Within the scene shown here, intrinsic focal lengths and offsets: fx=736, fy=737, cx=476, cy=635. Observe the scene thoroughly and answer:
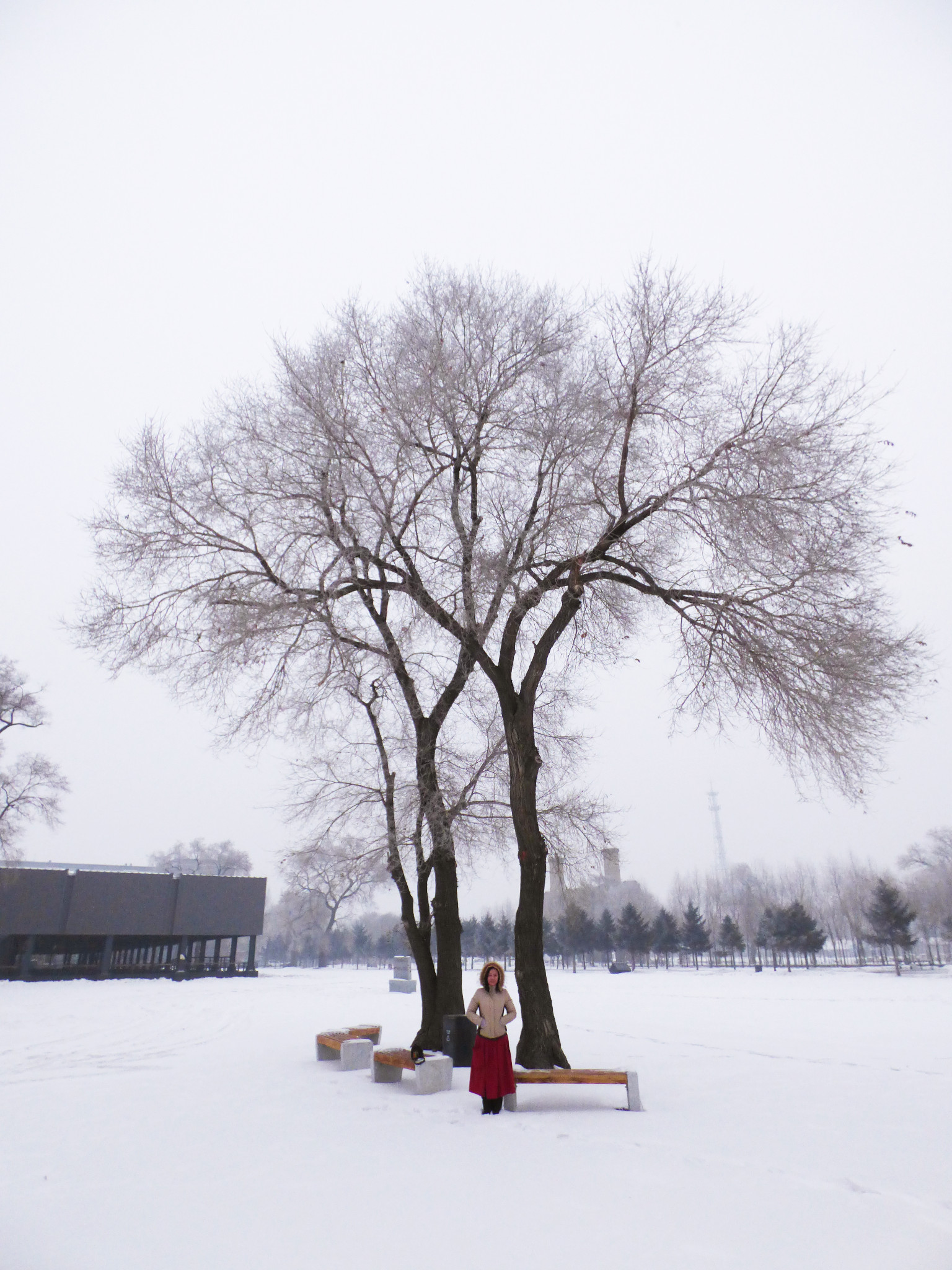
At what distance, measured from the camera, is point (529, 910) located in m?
9.58

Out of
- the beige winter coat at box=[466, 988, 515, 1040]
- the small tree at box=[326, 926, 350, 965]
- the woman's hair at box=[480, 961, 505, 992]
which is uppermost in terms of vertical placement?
the woman's hair at box=[480, 961, 505, 992]

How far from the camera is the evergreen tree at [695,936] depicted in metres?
62.8

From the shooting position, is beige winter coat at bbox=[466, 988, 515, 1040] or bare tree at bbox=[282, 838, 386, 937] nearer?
beige winter coat at bbox=[466, 988, 515, 1040]

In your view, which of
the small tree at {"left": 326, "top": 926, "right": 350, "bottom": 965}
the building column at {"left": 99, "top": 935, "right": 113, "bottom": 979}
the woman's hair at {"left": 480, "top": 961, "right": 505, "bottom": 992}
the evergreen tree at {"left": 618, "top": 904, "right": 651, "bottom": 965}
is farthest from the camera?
the small tree at {"left": 326, "top": 926, "right": 350, "bottom": 965}

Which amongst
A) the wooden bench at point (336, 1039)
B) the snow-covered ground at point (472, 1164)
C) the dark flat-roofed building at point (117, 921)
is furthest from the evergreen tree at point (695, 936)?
the wooden bench at point (336, 1039)

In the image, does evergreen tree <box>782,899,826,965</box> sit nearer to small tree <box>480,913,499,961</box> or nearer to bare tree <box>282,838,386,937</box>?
small tree <box>480,913,499,961</box>

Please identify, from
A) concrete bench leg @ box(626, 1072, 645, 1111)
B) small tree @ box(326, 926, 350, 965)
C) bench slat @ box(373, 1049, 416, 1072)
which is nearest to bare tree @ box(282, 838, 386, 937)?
bench slat @ box(373, 1049, 416, 1072)

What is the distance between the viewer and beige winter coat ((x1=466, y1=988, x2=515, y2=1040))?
7.60 metres

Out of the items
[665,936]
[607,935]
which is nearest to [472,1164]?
[665,936]

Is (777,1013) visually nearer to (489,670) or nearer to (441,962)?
(441,962)

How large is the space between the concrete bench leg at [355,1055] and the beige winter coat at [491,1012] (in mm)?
3433

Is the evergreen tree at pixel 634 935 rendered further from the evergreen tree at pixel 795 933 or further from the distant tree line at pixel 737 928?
the evergreen tree at pixel 795 933

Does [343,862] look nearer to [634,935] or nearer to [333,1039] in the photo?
[333,1039]

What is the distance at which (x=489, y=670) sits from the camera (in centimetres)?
1061
